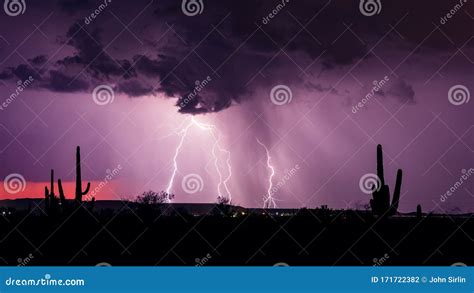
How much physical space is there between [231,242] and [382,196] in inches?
178

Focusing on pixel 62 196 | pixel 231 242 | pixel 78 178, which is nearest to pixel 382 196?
pixel 231 242

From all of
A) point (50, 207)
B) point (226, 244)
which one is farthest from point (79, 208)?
point (226, 244)

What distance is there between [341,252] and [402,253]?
1.56 metres

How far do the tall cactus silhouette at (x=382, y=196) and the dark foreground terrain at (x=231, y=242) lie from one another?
489 mm

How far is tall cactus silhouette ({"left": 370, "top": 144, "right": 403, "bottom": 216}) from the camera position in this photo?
2094 cm

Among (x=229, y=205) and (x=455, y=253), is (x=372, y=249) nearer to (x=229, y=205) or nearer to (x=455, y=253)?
(x=455, y=253)

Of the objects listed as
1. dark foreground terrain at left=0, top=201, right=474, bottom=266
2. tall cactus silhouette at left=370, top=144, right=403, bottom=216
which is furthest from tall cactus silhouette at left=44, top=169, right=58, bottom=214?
tall cactus silhouette at left=370, top=144, right=403, bottom=216

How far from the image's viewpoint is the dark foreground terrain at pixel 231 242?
1761 cm

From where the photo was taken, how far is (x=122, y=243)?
21.1 metres

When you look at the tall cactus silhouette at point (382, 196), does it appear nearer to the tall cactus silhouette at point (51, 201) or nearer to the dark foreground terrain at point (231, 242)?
the dark foreground terrain at point (231, 242)

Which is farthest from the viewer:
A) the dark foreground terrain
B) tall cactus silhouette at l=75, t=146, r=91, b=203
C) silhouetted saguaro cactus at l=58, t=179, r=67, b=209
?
silhouetted saguaro cactus at l=58, t=179, r=67, b=209

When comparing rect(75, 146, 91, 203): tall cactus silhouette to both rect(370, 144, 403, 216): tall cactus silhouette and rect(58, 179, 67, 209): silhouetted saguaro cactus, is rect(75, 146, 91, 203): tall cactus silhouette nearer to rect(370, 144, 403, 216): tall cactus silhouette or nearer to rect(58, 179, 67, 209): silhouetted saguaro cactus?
rect(58, 179, 67, 209): silhouetted saguaro cactus

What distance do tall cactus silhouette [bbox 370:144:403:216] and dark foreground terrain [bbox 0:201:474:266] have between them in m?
0.49

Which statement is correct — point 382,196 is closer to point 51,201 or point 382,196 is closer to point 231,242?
point 231,242
